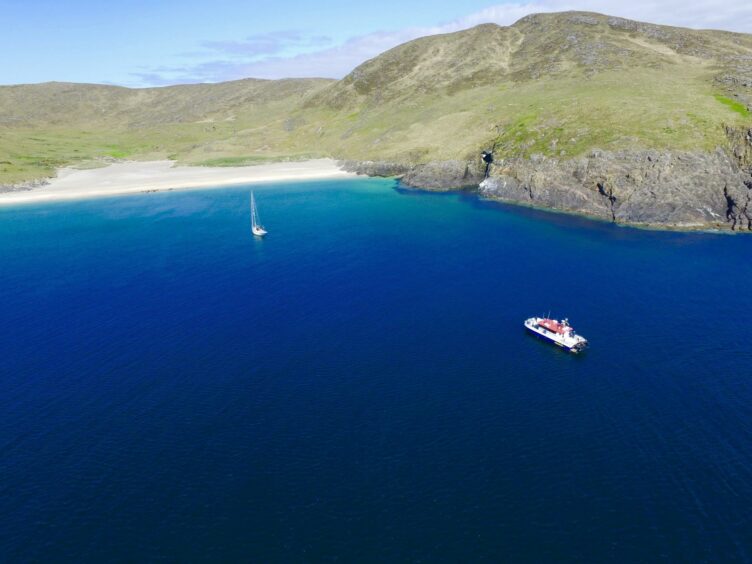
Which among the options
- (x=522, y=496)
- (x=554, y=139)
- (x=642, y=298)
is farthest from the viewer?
(x=554, y=139)

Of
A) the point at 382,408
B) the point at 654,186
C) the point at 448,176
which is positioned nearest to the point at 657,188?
the point at 654,186

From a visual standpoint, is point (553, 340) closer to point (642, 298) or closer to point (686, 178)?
point (642, 298)

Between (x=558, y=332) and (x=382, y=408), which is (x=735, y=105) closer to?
(x=558, y=332)

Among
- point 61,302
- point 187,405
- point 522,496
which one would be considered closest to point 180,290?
point 61,302

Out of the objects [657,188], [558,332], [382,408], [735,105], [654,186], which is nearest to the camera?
[382,408]

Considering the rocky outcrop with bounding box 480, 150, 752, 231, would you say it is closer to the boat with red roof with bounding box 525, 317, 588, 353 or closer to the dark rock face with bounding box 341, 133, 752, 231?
the dark rock face with bounding box 341, 133, 752, 231

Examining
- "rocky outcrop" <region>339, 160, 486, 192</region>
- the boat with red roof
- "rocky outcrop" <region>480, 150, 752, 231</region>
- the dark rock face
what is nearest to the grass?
the dark rock face
